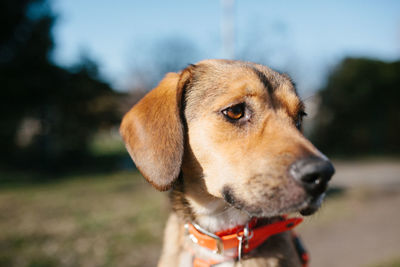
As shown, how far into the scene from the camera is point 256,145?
218 centimetres

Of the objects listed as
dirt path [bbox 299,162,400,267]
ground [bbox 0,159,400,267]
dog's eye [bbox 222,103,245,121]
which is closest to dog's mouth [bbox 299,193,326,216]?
dog's eye [bbox 222,103,245,121]

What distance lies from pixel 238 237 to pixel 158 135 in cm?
101

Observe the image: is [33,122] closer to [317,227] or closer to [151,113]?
[317,227]

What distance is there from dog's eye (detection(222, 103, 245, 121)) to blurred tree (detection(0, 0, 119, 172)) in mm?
13715

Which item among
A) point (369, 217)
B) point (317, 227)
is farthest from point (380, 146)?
point (317, 227)

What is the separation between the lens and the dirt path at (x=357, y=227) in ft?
20.3

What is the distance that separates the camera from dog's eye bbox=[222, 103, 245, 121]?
2.37m

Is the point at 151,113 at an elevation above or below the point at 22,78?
above

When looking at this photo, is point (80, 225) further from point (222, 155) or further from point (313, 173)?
point (313, 173)

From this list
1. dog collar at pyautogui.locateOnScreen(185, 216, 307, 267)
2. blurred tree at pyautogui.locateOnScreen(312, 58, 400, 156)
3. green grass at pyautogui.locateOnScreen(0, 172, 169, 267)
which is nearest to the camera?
dog collar at pyautogui.locateOnScreen(185, 216, 307, 267)

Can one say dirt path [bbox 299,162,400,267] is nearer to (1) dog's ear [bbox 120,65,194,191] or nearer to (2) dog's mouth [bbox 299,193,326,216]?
(2) dog's mouth [bbox 299,193,326,216]

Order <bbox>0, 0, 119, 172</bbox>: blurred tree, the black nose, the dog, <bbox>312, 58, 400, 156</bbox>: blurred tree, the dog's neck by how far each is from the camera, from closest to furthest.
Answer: the black nose, the dog, the dog's neck, <bbox>0, 0, 119, 172</bbox>: blurred tree, <bbox>312, 58, 400, 156</bbox>: blurred tree

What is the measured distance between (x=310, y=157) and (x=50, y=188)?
1238 cm

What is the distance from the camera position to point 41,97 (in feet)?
53.9
